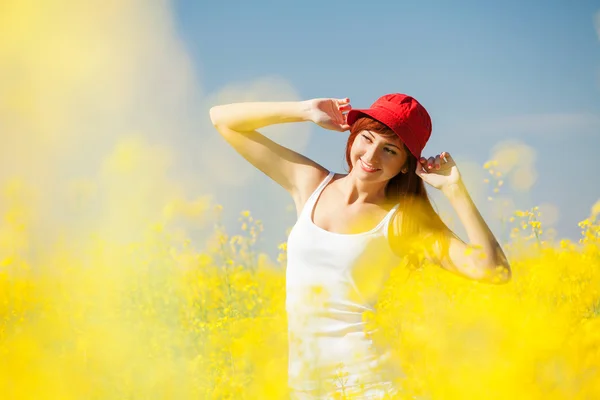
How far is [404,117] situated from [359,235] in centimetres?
46

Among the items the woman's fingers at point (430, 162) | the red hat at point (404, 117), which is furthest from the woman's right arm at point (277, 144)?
the woman's fingers at point (430, 162)

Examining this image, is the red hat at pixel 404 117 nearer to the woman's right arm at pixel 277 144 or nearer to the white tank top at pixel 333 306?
the woman's right arm at pixel 277 144

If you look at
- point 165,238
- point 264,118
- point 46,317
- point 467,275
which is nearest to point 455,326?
point 467,275

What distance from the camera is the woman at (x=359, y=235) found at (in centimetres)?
240

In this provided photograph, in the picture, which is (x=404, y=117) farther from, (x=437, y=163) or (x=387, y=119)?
(x=437, y=163)

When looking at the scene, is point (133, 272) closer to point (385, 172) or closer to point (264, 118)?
point (264, 118)

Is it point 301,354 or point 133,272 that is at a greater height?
point 133,272

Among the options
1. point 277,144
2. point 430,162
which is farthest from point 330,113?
point 430,162

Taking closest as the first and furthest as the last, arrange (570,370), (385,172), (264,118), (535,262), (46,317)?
(570,370) < (385,172) < (264,118) < (535,262) < (46,317)

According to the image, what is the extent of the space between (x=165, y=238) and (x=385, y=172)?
242 centimetres

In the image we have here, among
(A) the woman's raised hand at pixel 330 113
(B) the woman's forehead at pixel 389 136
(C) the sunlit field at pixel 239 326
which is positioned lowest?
(C) the sunlit field at pixel 239 326

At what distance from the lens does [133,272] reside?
14.8ft

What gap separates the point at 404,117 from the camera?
250cm

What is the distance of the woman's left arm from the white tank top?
0.22 metres
